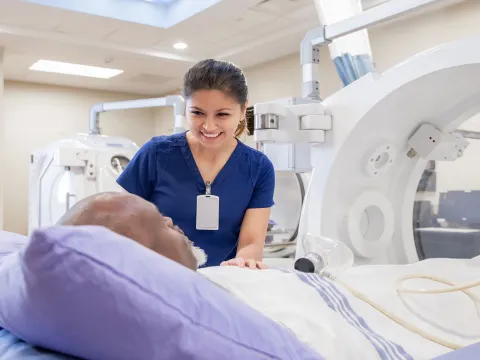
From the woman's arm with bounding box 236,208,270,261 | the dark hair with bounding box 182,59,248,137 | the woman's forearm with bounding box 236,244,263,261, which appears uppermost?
the dark hair with bounding box 182,59,248,137

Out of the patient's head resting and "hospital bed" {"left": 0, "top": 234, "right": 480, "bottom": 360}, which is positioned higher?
the patient's head resting

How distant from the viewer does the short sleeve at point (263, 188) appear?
4.51 feet

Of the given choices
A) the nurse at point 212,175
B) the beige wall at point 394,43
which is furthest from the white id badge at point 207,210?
the beige wall at point 394,43

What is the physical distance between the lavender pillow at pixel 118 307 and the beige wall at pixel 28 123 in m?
6.03

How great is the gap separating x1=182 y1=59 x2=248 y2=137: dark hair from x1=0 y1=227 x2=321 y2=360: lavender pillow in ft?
2.70

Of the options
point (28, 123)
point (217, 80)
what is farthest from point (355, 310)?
point (28, 123)

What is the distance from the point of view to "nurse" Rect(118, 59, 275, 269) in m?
1.28

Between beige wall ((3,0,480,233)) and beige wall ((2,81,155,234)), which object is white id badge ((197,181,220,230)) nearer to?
beige wall ((3,0,480,233))

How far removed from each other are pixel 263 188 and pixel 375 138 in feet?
1.07

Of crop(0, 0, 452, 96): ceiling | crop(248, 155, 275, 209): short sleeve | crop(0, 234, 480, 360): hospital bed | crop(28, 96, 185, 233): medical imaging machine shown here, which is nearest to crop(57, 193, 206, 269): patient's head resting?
crop(0, 234, 480, 360): hospital bed

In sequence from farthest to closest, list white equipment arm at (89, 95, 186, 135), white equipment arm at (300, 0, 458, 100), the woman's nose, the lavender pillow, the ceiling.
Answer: the ceiling < white equipment arm at (89, 95, 186, 135) < the woman's nose < white equipment arm at (300, 0, 458, 100) < the lavender pillow

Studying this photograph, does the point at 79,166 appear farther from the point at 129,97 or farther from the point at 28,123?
the point at 129,97

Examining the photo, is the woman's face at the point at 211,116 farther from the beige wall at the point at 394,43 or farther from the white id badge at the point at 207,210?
the beige wall at the point at 394,43

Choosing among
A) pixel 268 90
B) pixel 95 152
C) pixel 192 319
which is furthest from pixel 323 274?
pixel 268 90
